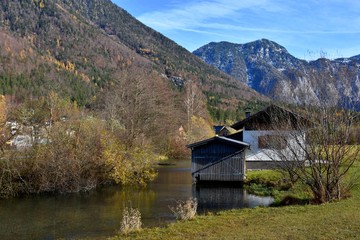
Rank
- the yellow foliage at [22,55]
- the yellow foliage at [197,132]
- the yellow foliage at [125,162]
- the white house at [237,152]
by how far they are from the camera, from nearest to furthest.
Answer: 1. the yellow foliage at [125,162]
2. the white house at [237,152]
3. the yellow foliage at [197,132]
4. the yellow foliage at [22,55]

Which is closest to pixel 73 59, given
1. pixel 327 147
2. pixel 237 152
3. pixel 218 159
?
pixel 218 159

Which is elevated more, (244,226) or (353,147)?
(353,147)

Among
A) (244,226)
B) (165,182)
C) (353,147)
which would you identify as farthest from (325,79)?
(165,182)

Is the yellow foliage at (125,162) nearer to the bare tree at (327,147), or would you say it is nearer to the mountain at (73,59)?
the bare tree at (327,147)

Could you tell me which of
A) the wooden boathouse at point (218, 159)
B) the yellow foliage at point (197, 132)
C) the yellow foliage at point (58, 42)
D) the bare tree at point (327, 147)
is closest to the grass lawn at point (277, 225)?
the bare tree at point (327, 147)

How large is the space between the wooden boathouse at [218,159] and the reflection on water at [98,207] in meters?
1.84

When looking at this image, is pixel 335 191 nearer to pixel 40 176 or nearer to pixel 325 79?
pixel 325 79

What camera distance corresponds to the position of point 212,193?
1012 inches

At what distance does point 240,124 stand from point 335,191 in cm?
1766

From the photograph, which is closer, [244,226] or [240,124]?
[244,226]

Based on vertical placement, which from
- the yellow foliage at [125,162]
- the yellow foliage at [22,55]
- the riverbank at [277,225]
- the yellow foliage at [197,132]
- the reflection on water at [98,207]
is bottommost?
the reflection on water at [98,207]

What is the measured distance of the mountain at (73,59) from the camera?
10994 centimetres

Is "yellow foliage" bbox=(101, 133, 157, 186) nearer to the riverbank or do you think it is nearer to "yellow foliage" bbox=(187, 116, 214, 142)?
the riverbank

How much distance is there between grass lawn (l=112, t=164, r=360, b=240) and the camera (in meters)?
11.5
